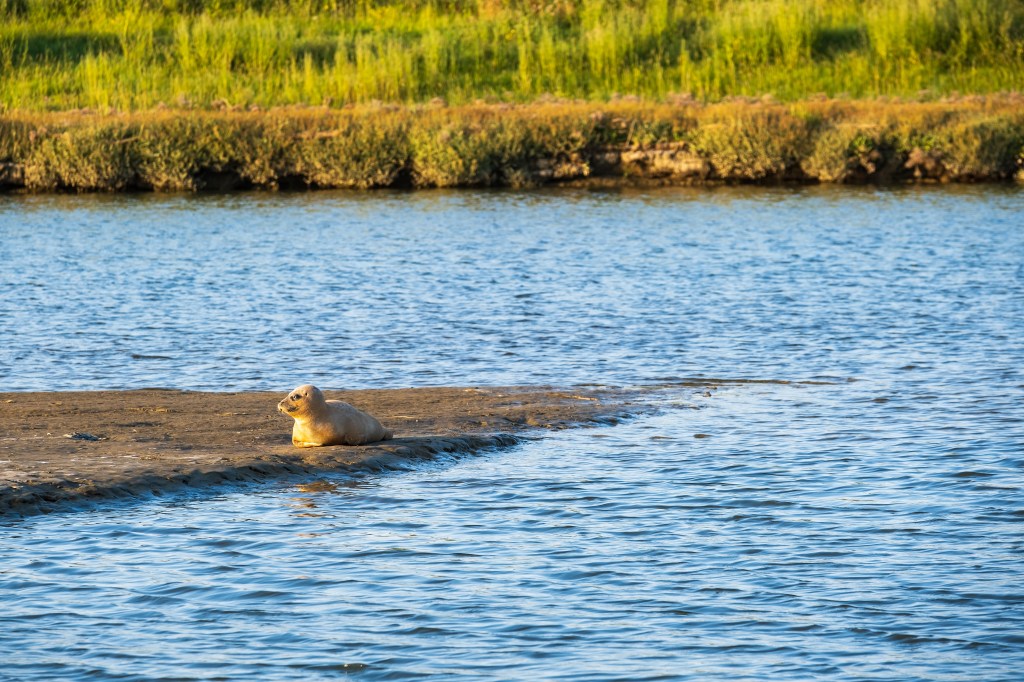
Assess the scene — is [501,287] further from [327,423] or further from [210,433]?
[327,423]

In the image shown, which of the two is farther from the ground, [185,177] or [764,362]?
[185,177]

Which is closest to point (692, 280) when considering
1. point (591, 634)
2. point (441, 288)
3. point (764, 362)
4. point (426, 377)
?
point (441, 288)

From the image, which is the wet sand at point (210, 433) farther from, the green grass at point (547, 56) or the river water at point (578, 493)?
the green grass at point (547, 56)

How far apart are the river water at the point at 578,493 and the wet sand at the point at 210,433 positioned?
1.02 feet

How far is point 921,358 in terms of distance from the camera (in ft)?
58.3

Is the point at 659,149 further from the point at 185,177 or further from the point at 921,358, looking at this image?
the point at 921,358

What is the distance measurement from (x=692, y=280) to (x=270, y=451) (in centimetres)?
1292

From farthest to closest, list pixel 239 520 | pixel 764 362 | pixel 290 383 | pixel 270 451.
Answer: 1. pixel 764 362
2. pixel 290 383
3. pixel 270 451
4. pixel 239 520

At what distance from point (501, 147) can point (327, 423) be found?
26.1 metres

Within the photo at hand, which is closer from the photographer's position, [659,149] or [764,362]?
[764,362]

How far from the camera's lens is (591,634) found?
A: 858 centimetres

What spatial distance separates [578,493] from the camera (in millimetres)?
11734

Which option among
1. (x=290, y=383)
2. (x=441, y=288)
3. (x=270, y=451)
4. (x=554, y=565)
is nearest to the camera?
(x=554, y=565)

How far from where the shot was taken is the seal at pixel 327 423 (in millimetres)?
12477
